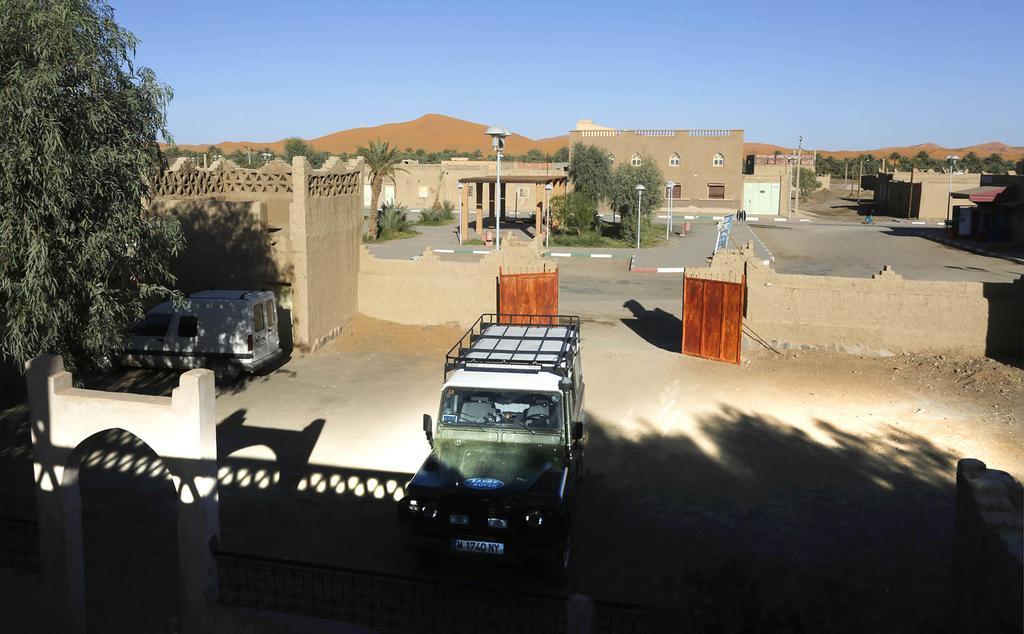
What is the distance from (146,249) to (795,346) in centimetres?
1232

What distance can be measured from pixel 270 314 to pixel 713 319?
8.80m

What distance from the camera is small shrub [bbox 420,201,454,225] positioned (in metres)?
52.9

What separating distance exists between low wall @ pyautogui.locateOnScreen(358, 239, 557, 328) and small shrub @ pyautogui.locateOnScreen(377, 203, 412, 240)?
23107 millimetres

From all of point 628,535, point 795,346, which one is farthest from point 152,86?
point 795,346

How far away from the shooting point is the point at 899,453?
40.4ft

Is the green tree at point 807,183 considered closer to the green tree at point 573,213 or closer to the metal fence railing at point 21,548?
the green tree at point 573,213

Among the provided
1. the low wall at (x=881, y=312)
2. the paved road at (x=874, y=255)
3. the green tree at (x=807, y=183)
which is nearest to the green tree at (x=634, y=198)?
the paved road at (x=874, y=255)

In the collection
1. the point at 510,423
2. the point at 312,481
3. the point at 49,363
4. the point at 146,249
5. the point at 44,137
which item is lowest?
the point at 312,481

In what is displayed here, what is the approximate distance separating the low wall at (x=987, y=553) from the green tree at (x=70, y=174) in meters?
9.44

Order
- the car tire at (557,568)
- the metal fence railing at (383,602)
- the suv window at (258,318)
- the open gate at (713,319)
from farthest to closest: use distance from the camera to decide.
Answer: the open gate at (713,319)
the suv window at (258,318)
the car tire at (557,568)
the metal fence railing at (383,602)

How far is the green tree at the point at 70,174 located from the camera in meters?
9.73

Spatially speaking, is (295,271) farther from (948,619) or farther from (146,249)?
(948,619)

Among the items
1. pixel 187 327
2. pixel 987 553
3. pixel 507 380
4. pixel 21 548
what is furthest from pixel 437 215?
pixel 987 553

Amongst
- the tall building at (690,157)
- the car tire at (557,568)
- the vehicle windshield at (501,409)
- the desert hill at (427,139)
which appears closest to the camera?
the car tire at (557,568)
